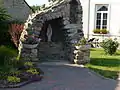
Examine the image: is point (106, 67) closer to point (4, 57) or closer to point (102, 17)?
point (4, 57)

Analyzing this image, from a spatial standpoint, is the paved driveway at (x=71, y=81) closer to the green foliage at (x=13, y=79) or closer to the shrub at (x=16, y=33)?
the green foliage at (x=13, y=79)

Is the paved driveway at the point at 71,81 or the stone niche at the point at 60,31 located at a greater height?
the stone niche at the point at 60,31

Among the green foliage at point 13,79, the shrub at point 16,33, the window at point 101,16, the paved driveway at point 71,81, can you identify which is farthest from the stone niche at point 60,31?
the window at point 101,16

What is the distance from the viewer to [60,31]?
1727cm

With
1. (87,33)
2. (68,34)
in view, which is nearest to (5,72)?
(68,34)

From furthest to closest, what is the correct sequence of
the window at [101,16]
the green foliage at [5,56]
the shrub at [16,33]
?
the window at [101,16] < the shrub at [16,33] < the green foliage at [5,56]

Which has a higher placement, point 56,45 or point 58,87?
point 56,45

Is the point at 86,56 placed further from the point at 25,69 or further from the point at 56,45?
the point at 25,69

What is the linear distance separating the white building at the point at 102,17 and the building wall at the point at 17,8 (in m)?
5.14

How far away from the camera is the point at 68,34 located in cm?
1645

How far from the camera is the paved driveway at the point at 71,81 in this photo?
10586mm

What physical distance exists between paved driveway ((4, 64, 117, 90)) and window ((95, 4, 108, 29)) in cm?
1377

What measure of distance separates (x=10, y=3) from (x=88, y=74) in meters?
A: 17.1

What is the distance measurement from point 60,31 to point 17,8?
12903mm
